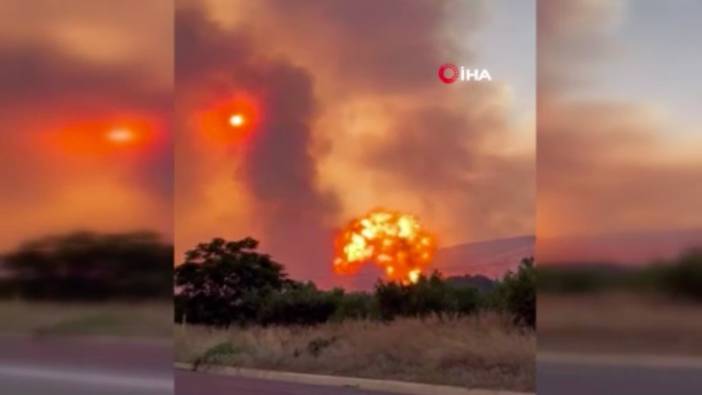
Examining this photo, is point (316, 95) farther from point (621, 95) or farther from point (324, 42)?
point (621, 95)

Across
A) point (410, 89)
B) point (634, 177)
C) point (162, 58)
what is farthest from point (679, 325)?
point (410, 89)

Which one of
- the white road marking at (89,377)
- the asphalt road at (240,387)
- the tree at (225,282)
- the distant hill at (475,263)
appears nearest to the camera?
the white road marking at (89,377)

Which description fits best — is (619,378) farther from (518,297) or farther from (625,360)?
(518,297)

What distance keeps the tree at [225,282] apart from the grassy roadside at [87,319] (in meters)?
4.04

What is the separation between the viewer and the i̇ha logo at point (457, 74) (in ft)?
19.3

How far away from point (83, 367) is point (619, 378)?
5.85 feet

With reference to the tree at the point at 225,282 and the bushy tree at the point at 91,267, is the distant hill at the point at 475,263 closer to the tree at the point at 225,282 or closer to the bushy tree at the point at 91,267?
the tree at the point at 225,282

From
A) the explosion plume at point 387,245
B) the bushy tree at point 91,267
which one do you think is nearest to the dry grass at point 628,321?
the bushy tree at point 91,267

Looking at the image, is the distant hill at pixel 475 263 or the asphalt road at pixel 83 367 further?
the distant hill at pixel 475 263

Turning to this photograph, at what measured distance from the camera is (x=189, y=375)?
6.80 metres

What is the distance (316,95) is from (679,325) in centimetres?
486

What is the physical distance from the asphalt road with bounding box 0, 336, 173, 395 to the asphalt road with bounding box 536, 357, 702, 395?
4.01ft

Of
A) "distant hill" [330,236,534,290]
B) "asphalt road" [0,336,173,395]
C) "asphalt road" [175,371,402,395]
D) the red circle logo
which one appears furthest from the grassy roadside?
the red circle logo

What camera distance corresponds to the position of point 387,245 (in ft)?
21.8
